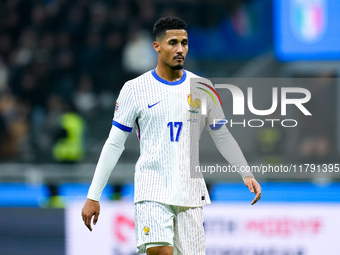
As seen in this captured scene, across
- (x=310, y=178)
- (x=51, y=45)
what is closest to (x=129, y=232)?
(x=310, y=178)

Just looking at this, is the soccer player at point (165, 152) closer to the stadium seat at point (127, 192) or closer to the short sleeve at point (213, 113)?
the short sleeve at point (213, 113)

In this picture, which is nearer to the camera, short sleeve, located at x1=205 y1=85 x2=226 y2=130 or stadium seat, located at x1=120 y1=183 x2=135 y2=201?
short sleeve, located at x1=205 y1=85 x2=226 y2=130

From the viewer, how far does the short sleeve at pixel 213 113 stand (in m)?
4.28

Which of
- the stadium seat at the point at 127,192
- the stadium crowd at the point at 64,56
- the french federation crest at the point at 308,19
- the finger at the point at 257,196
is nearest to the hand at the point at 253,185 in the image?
the finger at the point at 257,196

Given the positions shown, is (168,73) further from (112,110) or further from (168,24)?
(112,110)

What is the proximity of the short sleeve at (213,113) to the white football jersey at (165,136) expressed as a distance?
100 millimetres

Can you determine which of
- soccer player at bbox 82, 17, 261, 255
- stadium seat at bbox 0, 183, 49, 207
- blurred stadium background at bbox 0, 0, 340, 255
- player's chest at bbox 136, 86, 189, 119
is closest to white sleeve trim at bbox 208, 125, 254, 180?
soccer player at bbox 82, 17, 261, 255

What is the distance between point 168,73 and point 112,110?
690 centimetres

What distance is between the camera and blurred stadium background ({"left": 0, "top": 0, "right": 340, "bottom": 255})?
6.60m

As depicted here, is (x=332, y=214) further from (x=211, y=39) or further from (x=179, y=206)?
(x=211, y=39)

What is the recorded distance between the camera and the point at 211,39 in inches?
445

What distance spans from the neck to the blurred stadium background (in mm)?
2602

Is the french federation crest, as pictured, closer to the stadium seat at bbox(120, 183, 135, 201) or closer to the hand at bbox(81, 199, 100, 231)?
the stadium seat at bbox(120, 183, 135, 201)

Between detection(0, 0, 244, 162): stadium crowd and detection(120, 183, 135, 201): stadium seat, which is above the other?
detection(0, 0, 244, 162): stadium crowd
